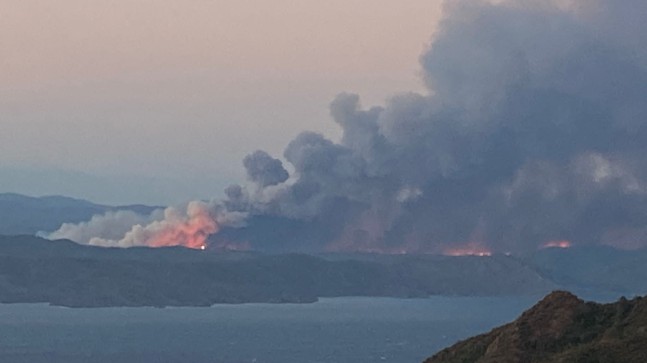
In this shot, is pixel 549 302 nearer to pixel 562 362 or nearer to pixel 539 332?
pixel 539 332

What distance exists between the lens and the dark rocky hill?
6719 centimetres

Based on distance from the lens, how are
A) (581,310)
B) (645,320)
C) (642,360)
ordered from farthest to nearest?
1. (581,310)
2. (645,320)
3. (642,360)

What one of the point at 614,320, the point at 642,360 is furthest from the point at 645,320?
the point at 642,360

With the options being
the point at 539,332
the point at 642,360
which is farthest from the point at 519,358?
the point at 642,360

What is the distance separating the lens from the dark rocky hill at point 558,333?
2645 inches

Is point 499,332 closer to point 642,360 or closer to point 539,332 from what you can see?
point 539,332

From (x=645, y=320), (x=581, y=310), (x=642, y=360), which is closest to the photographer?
(x=642, y=360)

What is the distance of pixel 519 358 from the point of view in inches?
2680

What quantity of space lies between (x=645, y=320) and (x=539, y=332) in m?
5.46

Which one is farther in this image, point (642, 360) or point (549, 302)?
point (549, 302)

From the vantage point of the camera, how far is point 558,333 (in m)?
70.9

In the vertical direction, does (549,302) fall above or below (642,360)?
above

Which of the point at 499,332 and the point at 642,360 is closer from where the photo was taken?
the point at 642,360

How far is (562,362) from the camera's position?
62.8 meters
